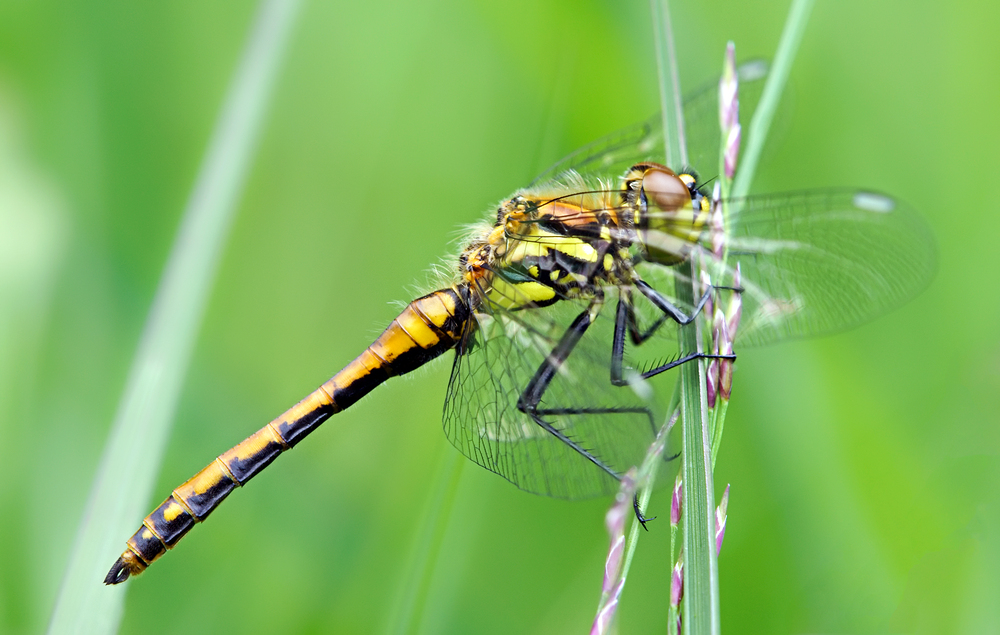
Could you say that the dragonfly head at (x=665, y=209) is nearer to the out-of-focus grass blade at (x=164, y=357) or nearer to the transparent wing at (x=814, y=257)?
the transparent wing at (x=814, y=257)

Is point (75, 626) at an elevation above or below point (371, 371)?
below

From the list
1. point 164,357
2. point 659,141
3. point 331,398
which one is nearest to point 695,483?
point 164,357

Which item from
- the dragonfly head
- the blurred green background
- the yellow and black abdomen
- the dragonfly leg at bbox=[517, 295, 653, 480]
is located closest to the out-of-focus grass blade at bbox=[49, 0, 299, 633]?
the blurred green background

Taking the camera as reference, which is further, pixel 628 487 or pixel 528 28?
pixel 528 28

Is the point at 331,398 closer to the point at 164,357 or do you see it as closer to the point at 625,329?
the point at 164,357

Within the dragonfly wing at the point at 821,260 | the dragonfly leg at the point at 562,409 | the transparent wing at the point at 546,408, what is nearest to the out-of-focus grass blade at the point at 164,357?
the transparent wing at the point at 546,408

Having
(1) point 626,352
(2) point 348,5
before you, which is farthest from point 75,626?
(2) point 348,5

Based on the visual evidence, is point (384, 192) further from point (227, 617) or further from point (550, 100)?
point (227, 617)

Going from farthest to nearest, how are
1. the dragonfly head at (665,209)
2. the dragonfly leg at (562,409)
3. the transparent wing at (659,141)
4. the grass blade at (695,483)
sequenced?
the transparent wing at (659,141) → the dragonfly leg at (562,409) → the dragonfly head at (665,209) → the grass blade at (695,483)
